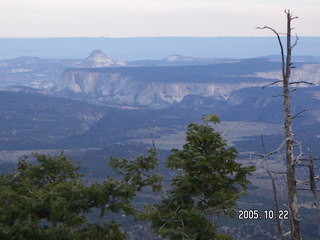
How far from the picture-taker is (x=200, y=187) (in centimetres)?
1411

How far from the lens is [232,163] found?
46.6ft

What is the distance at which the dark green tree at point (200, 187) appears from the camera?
13625mm

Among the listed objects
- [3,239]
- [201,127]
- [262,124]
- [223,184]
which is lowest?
[262,124]

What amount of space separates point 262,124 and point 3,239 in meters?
146

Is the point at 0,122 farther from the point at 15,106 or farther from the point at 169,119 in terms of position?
the point at 169,119

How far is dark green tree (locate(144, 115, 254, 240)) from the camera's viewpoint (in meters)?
13.6

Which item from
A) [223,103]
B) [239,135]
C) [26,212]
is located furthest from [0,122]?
[26,212]

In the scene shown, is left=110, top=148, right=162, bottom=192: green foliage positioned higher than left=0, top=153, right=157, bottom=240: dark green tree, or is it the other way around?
left=110, top=148, right=162, bottom=192: green foliage
